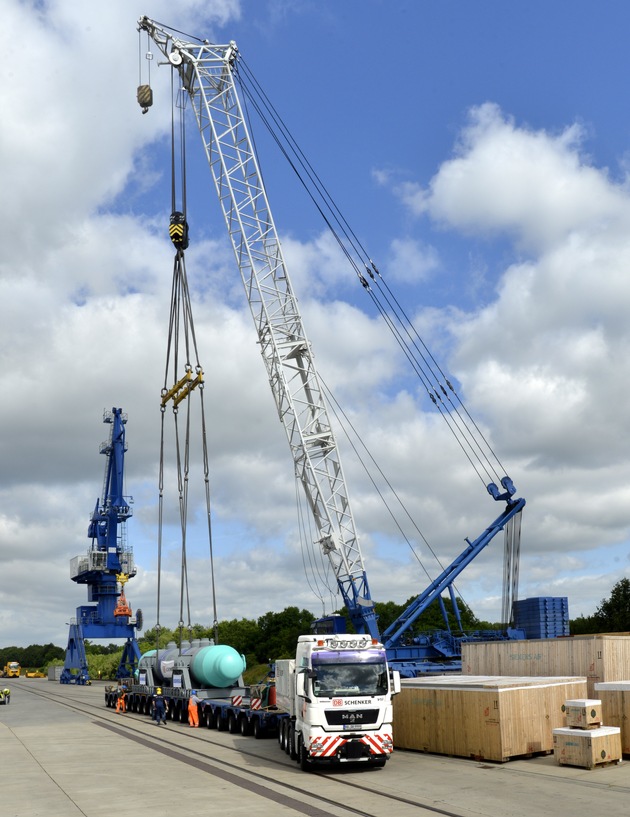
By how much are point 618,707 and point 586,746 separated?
2.58m

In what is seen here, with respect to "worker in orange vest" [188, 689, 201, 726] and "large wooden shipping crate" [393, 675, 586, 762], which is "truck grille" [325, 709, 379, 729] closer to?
"large wooden shipping crate" [393, 675, 586, 762]

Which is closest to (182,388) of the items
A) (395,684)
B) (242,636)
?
(395,684)

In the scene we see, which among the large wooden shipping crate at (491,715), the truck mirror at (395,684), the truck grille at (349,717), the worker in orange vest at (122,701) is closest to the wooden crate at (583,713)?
the large wooden shipping crate at (491,715)

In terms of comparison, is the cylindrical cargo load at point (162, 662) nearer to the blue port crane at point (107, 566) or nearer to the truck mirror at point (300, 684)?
the truck mirror at point (300, 684)

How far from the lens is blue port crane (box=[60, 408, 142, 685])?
93.9m

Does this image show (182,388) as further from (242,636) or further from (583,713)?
(242,636)

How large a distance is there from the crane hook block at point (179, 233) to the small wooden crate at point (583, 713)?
28430mm

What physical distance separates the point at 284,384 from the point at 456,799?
37540 mm

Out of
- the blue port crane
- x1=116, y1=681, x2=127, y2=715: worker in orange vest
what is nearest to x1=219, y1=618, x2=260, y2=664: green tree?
the blue port crane

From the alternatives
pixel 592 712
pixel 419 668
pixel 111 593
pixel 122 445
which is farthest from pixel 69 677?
pixel 592 712

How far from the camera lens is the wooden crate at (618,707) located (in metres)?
24.6

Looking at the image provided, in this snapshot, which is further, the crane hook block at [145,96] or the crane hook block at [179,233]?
the crane hook block at [145,96]

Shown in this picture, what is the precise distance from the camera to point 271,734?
108ft

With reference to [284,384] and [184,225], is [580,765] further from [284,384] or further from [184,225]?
[284,384]
